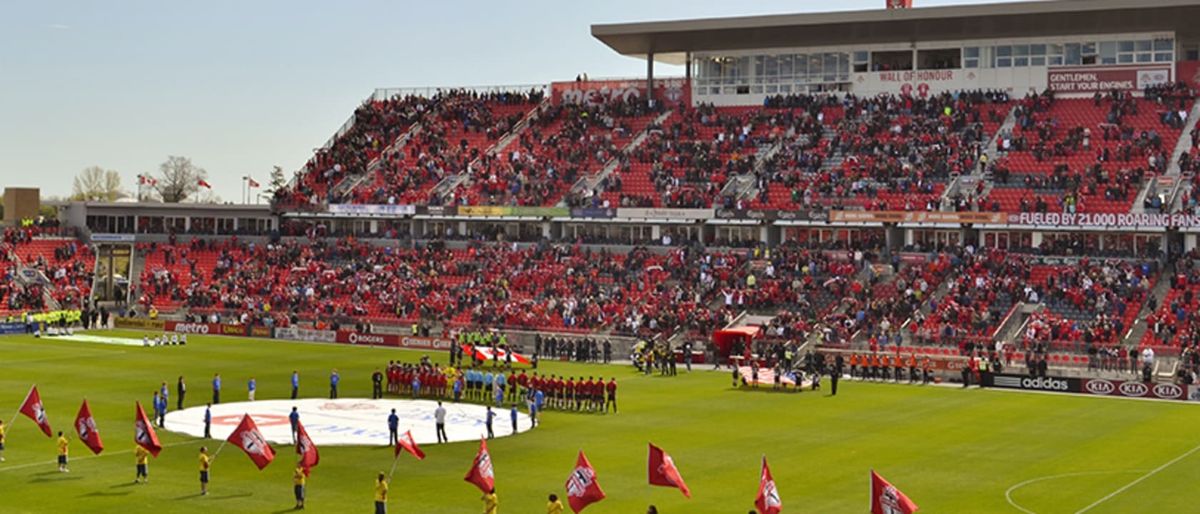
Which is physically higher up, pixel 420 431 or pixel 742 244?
pixel 742 244

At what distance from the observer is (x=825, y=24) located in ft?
282

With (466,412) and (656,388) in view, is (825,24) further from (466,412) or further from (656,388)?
(466,412)

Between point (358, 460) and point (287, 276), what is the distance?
51098 millimetres

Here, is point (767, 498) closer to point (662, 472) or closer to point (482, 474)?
point (662, 472)

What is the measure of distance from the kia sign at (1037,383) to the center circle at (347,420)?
2202 cm

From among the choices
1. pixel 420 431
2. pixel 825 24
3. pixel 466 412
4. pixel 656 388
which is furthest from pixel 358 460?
pixel 825 24

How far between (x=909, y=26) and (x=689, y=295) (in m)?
23.9

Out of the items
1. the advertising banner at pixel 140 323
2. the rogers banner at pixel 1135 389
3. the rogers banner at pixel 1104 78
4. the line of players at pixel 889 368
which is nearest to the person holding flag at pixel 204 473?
the line of players at pixel 889 368

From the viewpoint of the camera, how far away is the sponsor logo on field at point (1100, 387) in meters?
56.6

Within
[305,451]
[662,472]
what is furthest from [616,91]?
[662,472]

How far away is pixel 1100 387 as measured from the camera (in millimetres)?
56812

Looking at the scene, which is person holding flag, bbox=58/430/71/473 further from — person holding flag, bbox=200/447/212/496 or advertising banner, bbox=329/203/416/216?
advertising banner, bbox=329/203/416/216

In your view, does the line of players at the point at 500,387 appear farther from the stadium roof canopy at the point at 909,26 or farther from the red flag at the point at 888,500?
the stadium roof canopy at the point at 909,26

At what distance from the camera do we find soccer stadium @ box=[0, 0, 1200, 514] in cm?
3725
